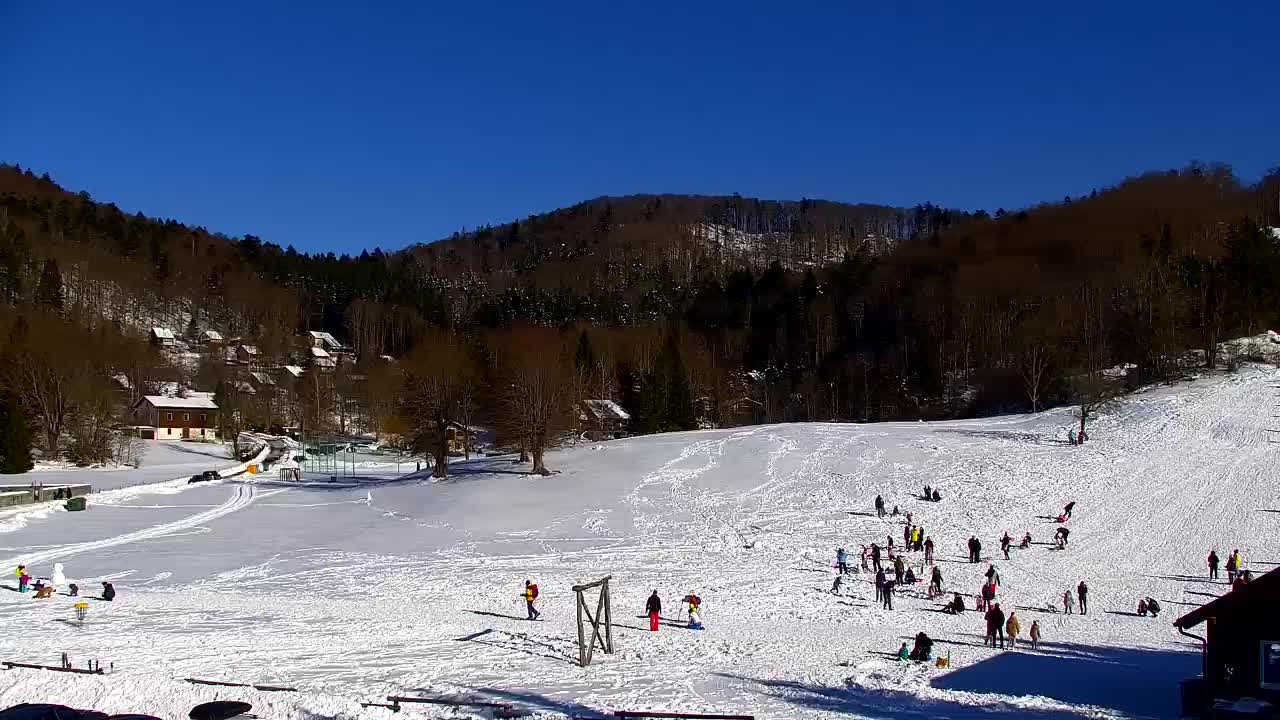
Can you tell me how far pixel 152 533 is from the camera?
4447 centimetres

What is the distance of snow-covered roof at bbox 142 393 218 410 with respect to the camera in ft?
344

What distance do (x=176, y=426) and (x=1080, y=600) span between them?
10075 centimetres

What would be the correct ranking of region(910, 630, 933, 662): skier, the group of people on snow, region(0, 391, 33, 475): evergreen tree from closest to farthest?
region(910, 630, 933, 662): skier, the group of people on snow, region(0, 391, 33, 475): evergreen tree

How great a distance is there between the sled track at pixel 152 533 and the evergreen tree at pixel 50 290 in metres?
84.3

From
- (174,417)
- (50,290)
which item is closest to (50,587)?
(174,417)

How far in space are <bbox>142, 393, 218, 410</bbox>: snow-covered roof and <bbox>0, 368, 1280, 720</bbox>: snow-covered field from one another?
4676cm

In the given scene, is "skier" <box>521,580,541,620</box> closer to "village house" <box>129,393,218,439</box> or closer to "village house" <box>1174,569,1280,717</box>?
"village house" <box>1174,569,1280,717</box>

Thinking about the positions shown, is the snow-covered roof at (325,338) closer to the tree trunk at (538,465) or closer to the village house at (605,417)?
the village house at (605,417)

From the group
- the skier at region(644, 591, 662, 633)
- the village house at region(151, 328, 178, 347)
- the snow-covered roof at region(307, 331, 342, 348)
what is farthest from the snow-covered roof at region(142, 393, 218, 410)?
the skier at region(644, 591, 662, 633)

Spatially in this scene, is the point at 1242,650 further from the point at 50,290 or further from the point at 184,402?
the point at 50,290

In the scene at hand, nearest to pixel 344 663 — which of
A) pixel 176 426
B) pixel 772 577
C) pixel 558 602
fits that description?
pixel 558 602

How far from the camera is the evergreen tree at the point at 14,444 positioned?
220 feet

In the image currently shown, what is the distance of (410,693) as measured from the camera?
1922cm

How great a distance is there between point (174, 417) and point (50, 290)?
4005 centimetres
